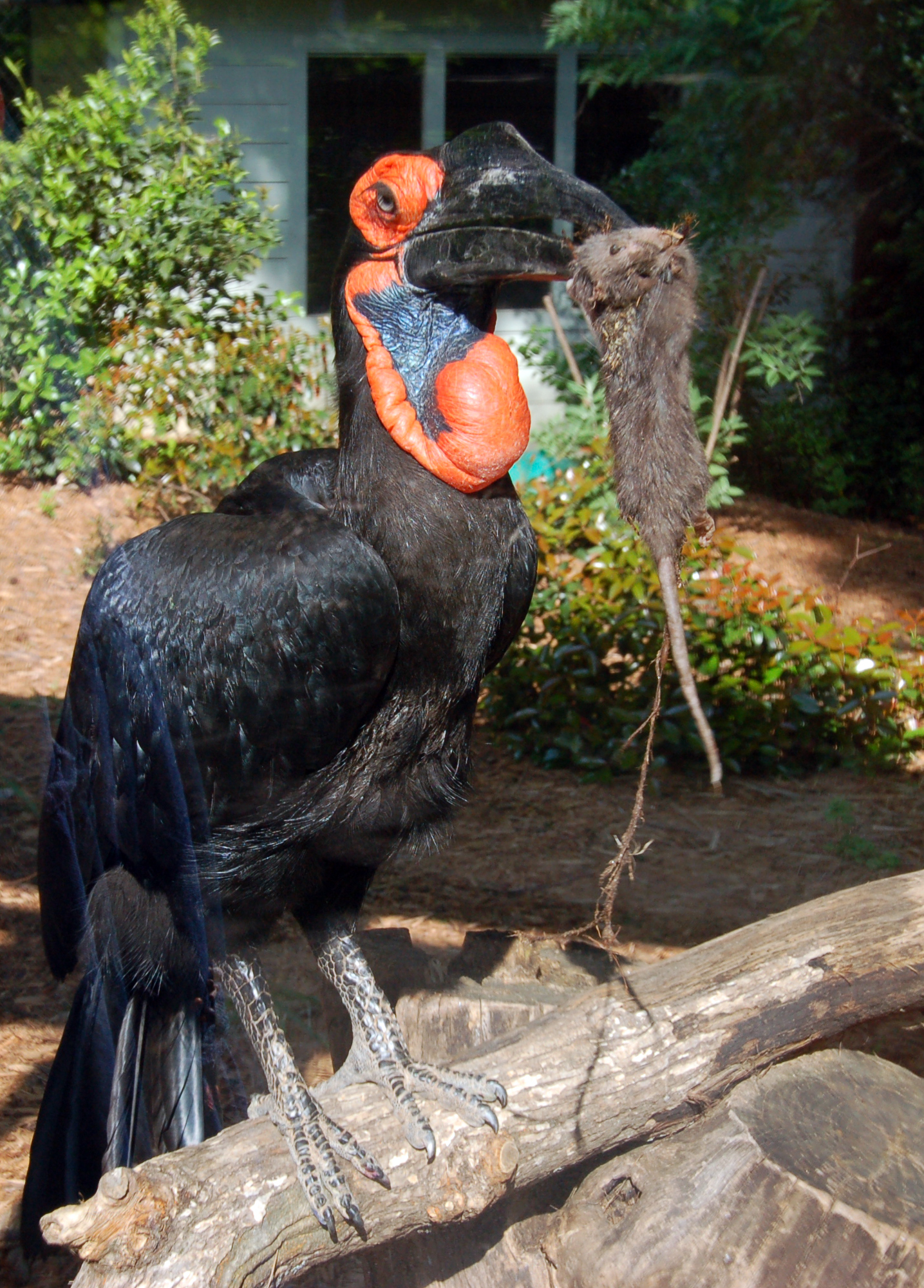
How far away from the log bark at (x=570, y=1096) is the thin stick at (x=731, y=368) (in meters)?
2.09

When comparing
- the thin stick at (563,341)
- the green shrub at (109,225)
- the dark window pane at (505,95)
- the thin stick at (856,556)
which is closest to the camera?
the dark window pane at (505,95)

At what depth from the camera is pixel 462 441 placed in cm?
191

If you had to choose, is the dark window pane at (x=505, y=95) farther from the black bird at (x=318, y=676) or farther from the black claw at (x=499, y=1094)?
the black claw at (x=499, y=1094)

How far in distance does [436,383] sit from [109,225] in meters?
1.27

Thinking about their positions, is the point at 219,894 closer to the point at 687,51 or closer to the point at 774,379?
the point at 687,51

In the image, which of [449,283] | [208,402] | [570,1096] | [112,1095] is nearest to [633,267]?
[449,283]

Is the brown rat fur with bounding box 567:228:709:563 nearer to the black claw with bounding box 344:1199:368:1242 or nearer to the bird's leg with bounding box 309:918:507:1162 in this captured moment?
the bird's leg with bounding box 309:918:507:1162

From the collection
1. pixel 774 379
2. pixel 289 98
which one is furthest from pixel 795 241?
pixel 289 98

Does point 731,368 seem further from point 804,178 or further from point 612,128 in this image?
point 612,128

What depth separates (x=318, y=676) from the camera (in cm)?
188

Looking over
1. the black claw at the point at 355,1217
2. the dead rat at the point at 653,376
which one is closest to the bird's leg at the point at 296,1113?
the black claw at the point at 355,1217

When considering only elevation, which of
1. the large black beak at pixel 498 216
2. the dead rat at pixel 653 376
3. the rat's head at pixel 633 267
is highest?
the large black beak at pixel 498 216

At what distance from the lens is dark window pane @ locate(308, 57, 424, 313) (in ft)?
7.18

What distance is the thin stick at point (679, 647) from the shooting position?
4.79ft
